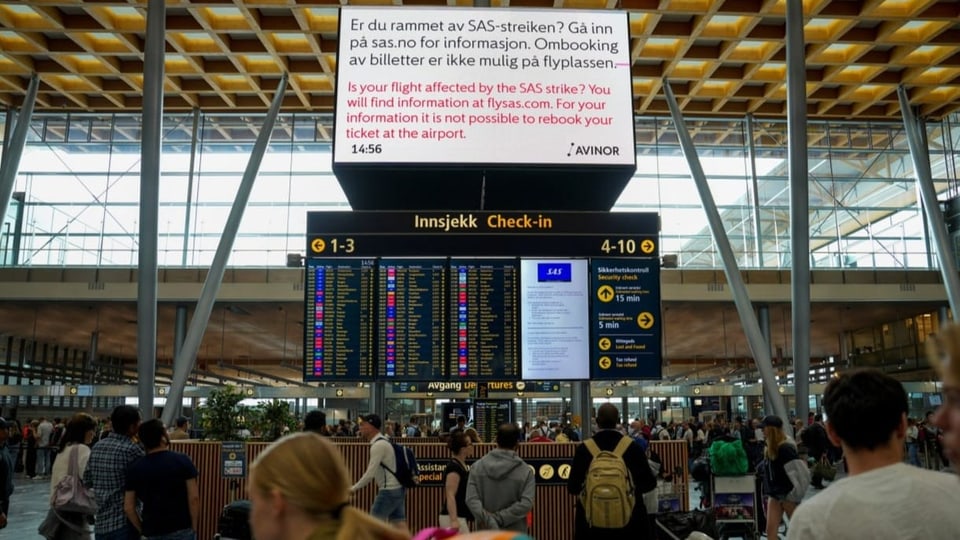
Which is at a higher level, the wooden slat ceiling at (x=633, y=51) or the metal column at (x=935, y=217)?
the wooden slat ceiling at (x=633, y=51)

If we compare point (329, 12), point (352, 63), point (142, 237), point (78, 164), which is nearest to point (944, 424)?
point (352, 63)

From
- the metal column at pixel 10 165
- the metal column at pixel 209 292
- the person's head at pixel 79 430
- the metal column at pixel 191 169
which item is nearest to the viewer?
the person's head at pixel 79 430

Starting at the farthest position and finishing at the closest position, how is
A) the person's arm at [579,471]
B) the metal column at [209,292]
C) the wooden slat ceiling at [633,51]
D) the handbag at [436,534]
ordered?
1. the wooden slat ceiling at [633,51]
2. the metal column at [209,292]
3. the person's arm at [579,471]
4. the handbag at [436,534]

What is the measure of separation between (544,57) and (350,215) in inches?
115

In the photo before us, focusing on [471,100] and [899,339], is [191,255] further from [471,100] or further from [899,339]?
[899,339]

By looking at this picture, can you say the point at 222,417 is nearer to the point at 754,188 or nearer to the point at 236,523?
the point at 236,523

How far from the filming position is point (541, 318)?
8789mm

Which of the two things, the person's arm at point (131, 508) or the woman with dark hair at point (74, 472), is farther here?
the woman with dark hair at point (74, 472)

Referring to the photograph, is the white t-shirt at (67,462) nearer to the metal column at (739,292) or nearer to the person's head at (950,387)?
the person's head at (950,387)

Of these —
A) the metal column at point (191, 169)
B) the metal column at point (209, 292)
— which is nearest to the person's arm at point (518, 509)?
the metal column at point (209, 292)

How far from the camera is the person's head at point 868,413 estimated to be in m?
2.17

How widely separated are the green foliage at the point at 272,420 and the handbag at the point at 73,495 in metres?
5.19

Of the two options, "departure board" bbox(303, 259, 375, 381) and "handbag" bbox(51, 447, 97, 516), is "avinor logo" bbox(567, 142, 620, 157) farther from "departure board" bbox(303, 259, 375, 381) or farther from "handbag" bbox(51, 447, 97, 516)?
"handbag" bbox(51, 447, 97, 516)

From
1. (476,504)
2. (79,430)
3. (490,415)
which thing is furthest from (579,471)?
(490,415)
